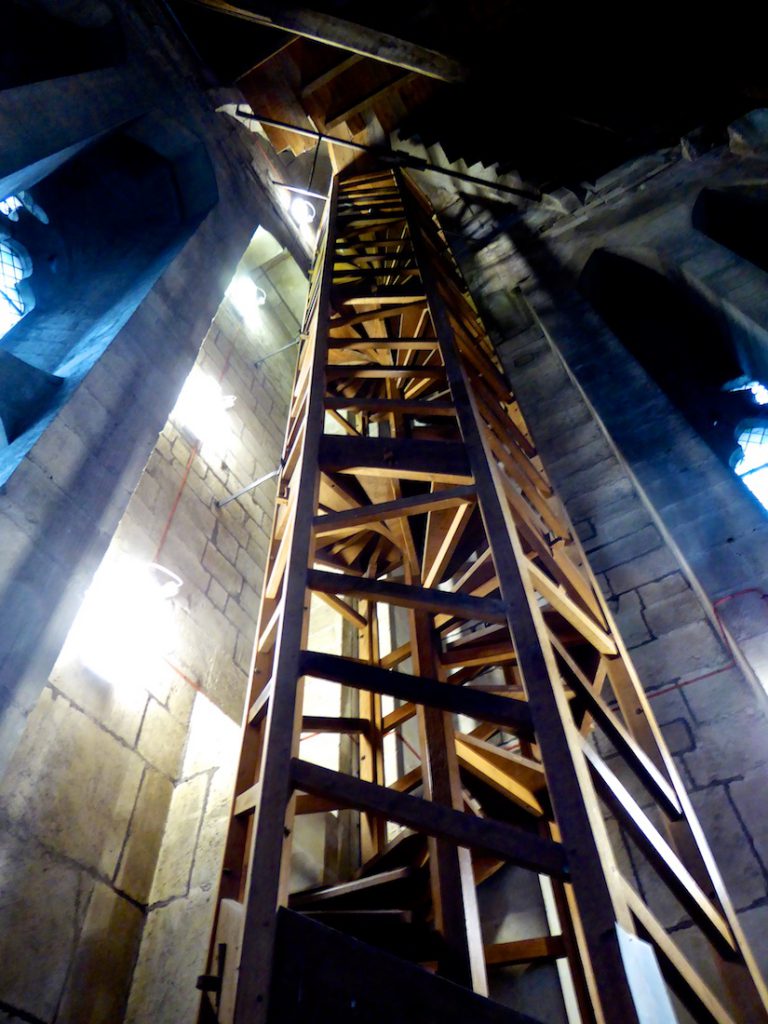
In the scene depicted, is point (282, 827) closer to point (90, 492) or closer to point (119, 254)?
point (90, 492)

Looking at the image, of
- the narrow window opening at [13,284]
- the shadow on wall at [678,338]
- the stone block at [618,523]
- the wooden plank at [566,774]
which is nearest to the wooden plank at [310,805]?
the wooden plank at [566,774]

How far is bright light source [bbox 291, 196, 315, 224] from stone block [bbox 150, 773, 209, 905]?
33.3 feet

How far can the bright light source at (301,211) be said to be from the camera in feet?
38.1

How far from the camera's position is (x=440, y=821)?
7.70 feet

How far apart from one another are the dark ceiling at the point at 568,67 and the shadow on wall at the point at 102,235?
2237 millimetres

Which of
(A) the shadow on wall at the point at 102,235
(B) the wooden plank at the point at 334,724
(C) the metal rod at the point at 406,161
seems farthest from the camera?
(C) the metal rod at the point at 406,161

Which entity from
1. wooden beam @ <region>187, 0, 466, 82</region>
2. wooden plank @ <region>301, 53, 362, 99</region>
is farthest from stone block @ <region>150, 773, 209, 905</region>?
wooden plank @ <region>301, 53, 362, 99</region>

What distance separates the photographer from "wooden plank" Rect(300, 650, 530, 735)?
2.68 meters

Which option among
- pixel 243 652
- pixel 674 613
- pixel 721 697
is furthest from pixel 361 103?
pixel 721 697

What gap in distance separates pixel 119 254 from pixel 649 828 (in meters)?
8.32

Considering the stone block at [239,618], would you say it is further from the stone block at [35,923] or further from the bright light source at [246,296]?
the bright light source at [246,296]

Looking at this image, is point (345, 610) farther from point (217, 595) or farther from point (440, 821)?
point (440, 821)

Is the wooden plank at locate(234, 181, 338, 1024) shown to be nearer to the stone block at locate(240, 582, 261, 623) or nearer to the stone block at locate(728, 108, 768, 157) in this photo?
the stone block at locate(240, 582, 261, 623)

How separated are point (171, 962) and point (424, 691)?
2896 mm
